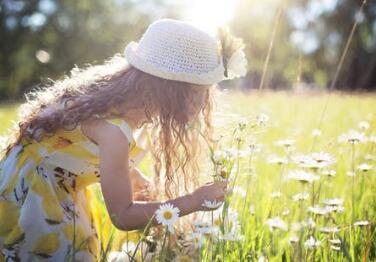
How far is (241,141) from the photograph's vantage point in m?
1.85

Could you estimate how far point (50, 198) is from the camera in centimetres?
223

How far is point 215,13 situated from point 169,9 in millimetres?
33959

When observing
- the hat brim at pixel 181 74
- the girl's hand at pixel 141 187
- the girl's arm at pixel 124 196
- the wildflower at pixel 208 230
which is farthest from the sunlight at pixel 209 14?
the wildflower at pixel 208 230

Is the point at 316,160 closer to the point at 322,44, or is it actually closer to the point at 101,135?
the point at 101,135

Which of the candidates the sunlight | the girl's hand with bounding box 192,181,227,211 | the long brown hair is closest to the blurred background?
the sunlight

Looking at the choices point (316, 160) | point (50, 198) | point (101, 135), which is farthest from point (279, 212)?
point (50, 198)

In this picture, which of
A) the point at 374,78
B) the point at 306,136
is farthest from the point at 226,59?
the point at 374,78

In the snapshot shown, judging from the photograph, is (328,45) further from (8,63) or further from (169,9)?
(8,63)

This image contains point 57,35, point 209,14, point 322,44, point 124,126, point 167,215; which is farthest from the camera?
point 57,35

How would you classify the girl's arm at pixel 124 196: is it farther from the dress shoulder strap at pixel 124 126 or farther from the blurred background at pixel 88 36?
the blurred background at pixel 88 36

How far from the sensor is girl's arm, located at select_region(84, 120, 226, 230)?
199cm

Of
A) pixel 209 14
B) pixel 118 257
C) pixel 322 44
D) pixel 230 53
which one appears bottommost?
pixel 118 257

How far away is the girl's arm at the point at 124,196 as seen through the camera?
1.99 metres

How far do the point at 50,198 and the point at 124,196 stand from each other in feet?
1.13
